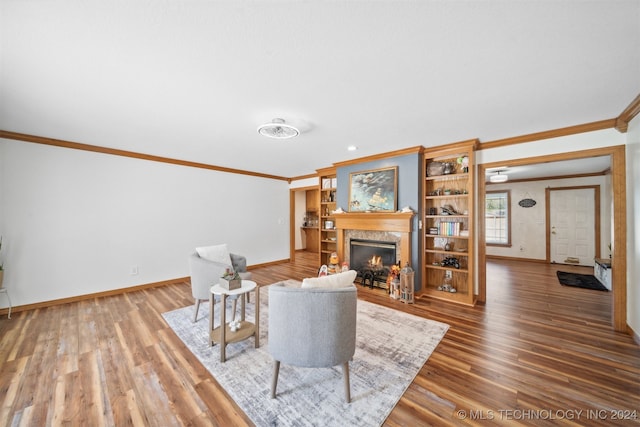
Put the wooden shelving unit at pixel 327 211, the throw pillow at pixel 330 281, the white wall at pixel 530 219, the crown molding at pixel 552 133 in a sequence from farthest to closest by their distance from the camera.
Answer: the white wall at pixel 530 219, the wooden shelving unit at pixel 327 211, the crown molding at pixel 552 133, the throw pillow at pixel 330 281

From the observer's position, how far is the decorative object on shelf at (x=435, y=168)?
3.77 meters

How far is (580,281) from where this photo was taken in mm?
4602

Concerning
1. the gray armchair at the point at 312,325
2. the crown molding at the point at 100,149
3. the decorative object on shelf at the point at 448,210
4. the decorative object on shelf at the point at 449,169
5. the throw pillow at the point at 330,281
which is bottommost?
the gray armchair at the point at 312,325

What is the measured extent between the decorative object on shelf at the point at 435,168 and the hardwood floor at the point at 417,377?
6.88 feet

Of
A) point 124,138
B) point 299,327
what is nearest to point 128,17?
point 299,327

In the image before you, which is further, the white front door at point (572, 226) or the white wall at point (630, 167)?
the white front door at point (572, 226)

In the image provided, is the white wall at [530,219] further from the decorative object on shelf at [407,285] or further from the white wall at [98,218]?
the white wall at [98,218]

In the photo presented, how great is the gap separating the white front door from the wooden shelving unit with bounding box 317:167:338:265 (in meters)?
6.02

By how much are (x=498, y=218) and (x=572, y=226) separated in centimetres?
156

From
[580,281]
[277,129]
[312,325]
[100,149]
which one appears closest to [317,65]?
[277,129]

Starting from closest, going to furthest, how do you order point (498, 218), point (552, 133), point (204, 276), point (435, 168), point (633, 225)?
1. point (633, 225)
2. point (204, 276)
3. point (552, 133)
4. point (435, 168)
5. point (498, 218)

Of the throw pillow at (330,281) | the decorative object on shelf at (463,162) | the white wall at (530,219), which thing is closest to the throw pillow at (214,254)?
the throw pillow at (330,281)

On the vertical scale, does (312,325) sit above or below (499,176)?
below

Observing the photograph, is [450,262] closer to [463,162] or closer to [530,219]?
[463,162]
